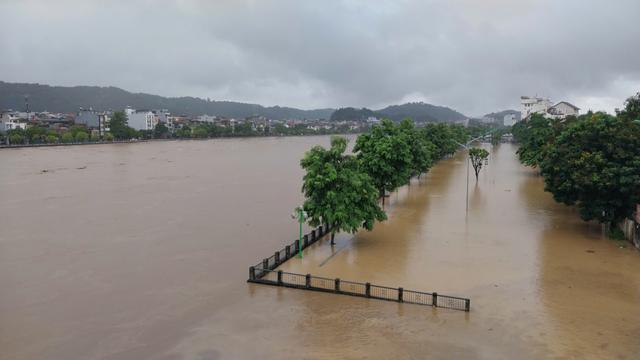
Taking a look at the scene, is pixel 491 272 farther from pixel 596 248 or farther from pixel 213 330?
pixel 213 330

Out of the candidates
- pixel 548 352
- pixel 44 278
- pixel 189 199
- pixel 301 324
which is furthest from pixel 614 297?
pixel 189 199

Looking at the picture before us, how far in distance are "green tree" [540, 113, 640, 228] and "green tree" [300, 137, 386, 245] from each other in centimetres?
1128

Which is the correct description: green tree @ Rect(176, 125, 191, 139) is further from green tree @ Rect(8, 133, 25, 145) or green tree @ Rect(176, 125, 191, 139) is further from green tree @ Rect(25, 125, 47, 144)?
green tree @ Rect(8, 133, 25, 145)

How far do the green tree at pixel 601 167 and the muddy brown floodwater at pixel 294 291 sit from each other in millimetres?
2038

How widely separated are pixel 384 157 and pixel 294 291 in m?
15.9

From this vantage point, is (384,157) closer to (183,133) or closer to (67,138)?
(67,138)

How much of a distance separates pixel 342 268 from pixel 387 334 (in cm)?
697

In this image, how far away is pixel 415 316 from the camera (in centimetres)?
1755

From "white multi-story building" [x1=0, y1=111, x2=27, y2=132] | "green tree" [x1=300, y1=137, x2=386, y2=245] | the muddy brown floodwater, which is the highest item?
"white multi-story building" [x1=0, y1=111, x2=27, y2=132]

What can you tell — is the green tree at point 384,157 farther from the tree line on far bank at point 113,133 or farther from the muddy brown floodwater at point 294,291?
the tree line on far bank at point 113,133

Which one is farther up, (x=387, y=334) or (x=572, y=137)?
(x=572, y=137)

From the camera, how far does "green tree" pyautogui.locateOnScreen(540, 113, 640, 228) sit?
26.5 meters

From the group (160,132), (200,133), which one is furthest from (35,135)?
(200,133)

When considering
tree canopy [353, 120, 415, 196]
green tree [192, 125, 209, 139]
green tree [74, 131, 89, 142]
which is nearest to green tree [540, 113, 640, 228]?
tree canopy [353, 120, 415, 196]
